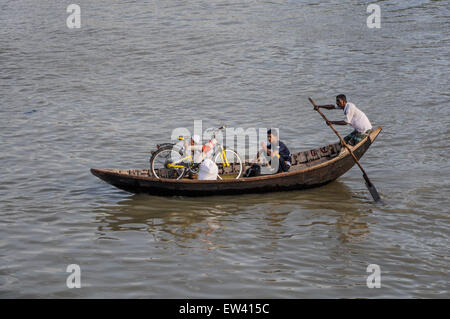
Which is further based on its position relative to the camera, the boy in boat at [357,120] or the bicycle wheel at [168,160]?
the boy in boat at [357,120]

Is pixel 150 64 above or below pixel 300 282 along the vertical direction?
above

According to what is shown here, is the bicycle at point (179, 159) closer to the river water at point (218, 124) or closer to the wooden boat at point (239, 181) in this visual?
the wooden boat at point (239, 181)

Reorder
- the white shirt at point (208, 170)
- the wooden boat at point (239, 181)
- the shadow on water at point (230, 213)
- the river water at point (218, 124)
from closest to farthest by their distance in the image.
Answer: the river water at point (218, 124), the shadow on water at point (230, 213), the wooden boat at point (239, 181), the white shirt at point (208, 170)

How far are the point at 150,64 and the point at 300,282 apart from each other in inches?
769

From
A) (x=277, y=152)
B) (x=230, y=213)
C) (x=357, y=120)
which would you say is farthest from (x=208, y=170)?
(x=357, y=120)

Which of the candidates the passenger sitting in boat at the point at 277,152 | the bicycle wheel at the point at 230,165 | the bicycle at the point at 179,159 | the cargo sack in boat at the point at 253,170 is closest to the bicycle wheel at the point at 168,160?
the bicycle at the point at 179,159

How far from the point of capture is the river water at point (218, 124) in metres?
10.2

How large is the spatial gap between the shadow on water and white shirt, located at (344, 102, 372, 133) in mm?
1439

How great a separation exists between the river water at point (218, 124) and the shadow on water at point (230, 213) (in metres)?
0.05

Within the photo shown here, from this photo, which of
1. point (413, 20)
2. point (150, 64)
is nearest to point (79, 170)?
point (150, 64)

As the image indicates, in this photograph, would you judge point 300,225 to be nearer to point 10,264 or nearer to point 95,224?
point 95,224

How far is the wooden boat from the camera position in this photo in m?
12.9

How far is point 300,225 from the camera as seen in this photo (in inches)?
472

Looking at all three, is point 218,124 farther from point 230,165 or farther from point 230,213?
point 230,213
